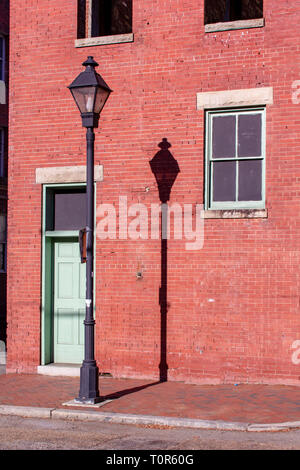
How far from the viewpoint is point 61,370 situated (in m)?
12.1

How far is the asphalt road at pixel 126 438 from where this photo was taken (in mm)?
7348

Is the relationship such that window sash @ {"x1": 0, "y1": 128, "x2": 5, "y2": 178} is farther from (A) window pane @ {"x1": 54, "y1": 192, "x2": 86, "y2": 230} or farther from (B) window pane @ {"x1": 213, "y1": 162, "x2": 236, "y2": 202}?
(B) window pane @ {"x1": 213, "y1": 162, "x2": 236, "y2": 202}

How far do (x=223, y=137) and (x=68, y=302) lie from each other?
413 cm

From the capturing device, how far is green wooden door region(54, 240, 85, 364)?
12531 millimetres

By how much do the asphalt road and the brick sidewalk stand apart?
0.58m

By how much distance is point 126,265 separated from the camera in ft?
39.1

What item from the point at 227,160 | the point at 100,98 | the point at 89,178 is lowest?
the point at 89,178

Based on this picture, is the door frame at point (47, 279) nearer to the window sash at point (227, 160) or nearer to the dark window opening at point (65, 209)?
the dark window opening at point (65, 209)

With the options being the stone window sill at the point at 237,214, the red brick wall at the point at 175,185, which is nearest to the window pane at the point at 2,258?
the red brick wall at the point at 175,185

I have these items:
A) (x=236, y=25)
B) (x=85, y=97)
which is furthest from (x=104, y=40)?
(x=85, y=97)

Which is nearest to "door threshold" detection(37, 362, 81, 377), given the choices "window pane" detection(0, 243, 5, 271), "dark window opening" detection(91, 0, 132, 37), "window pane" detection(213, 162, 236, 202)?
"window pane" detection(213, 162, 236, 202)

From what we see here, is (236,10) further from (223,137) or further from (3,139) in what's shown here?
(3,139)

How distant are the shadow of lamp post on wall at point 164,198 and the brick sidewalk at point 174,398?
0.56m
